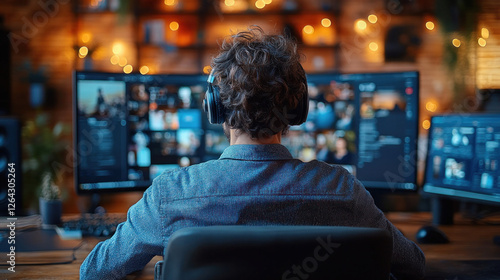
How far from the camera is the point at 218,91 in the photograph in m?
1.11

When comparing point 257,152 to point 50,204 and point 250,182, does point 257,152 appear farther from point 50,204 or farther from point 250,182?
point 50,204

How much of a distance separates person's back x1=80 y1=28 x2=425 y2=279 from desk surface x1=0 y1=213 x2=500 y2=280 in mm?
250

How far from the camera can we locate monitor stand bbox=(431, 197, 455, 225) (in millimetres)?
1868

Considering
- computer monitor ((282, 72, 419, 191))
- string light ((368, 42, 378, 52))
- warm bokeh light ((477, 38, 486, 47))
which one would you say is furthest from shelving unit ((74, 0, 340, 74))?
computer monitor ((282, 72, 419, 191))

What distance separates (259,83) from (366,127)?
960mm

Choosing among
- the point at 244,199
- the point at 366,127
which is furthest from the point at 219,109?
the point at 366,127

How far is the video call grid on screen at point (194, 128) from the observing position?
177 cm

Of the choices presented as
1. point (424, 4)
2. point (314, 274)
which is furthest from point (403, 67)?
point (314, 274)

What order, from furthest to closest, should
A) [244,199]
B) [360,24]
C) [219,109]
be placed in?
[360,24] → [219,109] → [244,199]

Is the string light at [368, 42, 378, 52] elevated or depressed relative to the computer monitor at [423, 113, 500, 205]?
elevated

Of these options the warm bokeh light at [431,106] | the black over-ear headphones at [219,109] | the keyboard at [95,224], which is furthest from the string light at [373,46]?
the black over-ear headphones at [219,109]

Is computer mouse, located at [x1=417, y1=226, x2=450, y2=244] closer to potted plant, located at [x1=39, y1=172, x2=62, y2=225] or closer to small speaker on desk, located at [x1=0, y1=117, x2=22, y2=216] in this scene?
potted plant, located at [x1=39, y1=172, x2=62, y2=225]

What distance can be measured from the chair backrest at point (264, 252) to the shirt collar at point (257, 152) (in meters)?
0.27

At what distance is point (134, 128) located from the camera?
183cm
